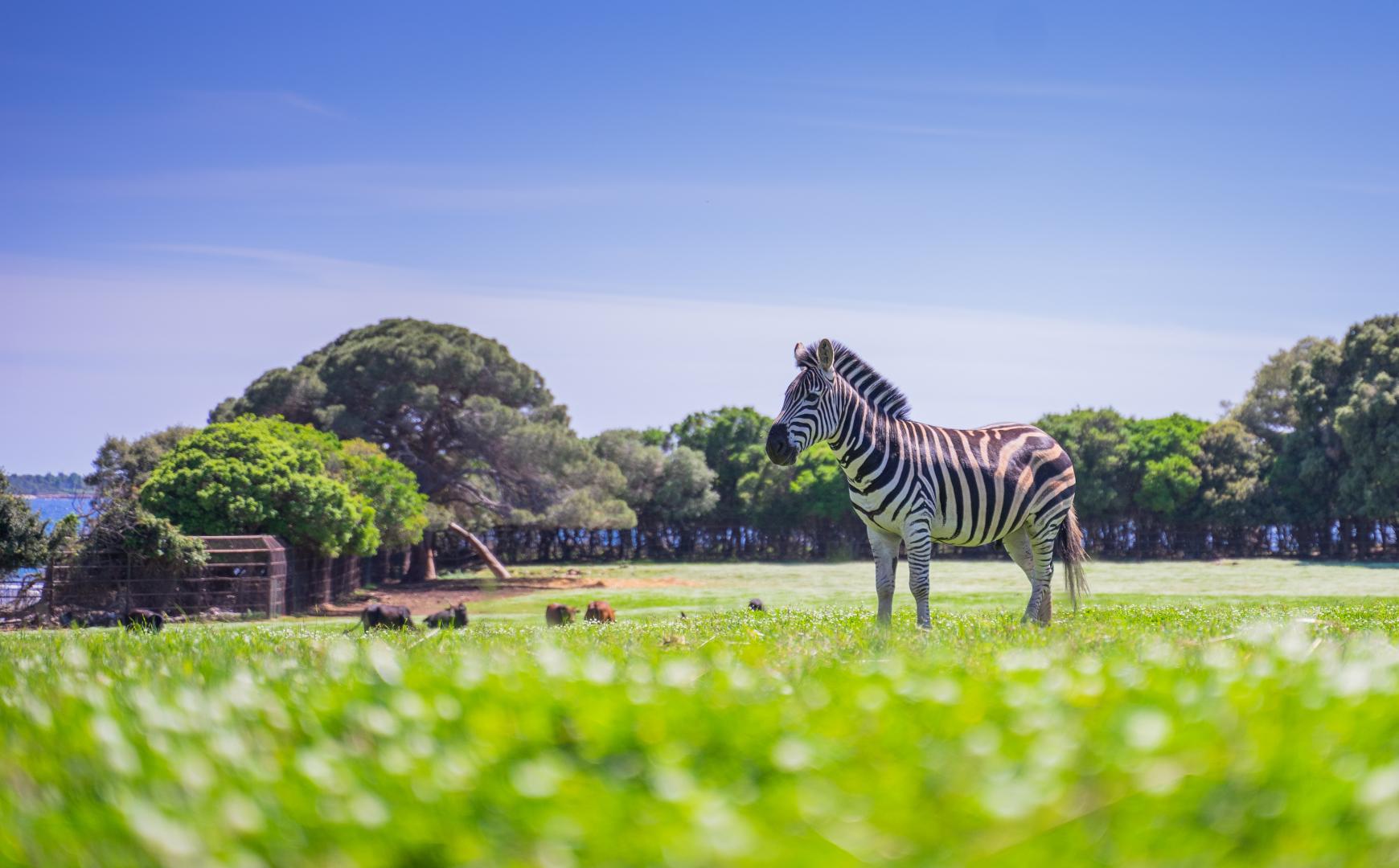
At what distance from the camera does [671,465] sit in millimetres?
64125

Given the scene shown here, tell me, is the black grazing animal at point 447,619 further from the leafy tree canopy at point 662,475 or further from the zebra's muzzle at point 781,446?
the leafy tree canopy at point 662,475

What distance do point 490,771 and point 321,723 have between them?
0.93 m

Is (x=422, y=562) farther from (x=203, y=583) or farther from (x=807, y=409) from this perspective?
(x=807, y=409)

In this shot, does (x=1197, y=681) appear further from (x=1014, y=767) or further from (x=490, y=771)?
(x=490, y=771)

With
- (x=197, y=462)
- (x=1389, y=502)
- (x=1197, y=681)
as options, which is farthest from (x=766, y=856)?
(x=1389, y=502)

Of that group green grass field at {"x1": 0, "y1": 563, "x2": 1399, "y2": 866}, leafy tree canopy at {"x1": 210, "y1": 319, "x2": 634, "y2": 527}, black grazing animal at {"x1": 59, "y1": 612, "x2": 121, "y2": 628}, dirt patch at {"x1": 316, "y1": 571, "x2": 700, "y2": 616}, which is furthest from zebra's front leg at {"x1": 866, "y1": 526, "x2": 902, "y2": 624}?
leafy tree canopy at {"x1": 210, "y1": 319, "x2": 634, "y2": 527}

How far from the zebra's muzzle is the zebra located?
0.04 feet

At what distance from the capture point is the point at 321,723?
12.5 feet

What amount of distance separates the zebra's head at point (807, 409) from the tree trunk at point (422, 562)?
41822mm

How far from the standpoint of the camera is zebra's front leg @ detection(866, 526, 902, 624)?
12.6 m

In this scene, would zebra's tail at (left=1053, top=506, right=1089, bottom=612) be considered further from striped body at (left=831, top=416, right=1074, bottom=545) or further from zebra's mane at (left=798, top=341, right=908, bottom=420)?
zebra's mane at (left=798, top=341, right=908, bottom=420)

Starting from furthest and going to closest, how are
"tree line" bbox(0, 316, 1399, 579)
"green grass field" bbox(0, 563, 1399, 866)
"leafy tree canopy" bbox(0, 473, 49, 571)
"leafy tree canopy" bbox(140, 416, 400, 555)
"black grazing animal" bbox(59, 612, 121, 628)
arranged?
"tree line" bbox(0, 316, 1399, 579)
"leafy tree canopy" bbox(140, 416, 400, 555)
"leafy tree canopy" bbox(0, 473, 49, 571)
"black grazing animal" bbox(59, 612, 121, 628)
"green grass field" bbox(0, 563, 1399, 866)

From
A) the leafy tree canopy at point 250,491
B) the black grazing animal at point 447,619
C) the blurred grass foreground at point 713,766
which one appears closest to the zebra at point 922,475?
the black grazing animal at point 447,619

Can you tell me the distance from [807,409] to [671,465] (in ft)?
171
